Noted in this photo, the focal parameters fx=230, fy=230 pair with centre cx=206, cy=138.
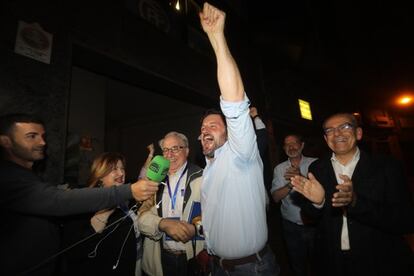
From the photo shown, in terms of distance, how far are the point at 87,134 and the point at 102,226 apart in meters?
3.32

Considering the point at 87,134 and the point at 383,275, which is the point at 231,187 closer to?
the point at 383,275

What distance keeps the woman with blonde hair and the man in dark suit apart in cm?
208

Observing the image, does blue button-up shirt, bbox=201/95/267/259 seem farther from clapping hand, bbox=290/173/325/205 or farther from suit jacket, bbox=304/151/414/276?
suit jacket, bbox=304/151/414/276

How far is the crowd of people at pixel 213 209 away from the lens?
1.77 m

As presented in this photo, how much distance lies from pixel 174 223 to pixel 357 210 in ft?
5.88

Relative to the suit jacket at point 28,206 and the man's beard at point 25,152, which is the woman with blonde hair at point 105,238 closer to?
the suit jacket at point 28,206

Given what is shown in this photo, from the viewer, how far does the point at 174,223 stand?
2.49 m

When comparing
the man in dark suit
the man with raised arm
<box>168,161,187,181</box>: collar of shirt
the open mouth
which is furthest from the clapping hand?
<box>168,161,187,181</box>: collar of shirt

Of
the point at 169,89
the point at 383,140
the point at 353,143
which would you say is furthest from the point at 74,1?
the point at 383,140

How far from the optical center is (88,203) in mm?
1801

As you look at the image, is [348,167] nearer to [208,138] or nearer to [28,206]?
[208,138]

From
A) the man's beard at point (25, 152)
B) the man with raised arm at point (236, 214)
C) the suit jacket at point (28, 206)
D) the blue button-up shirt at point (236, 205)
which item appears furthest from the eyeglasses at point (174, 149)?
the man's beard at point (25, 152)

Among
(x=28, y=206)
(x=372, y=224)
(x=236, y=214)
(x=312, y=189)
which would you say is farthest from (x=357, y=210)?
(x=28, y=206)

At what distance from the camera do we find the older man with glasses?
8.30 ft
